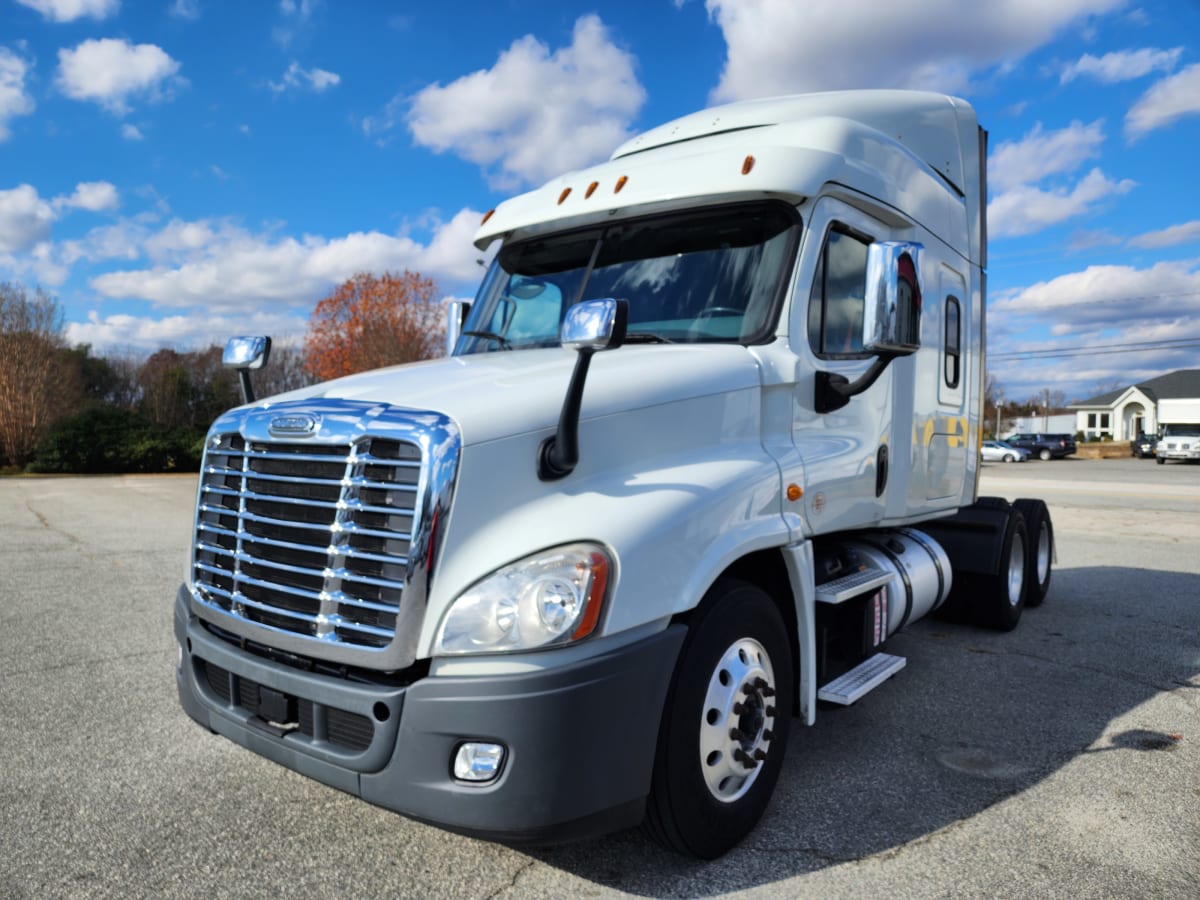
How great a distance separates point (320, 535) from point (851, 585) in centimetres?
252

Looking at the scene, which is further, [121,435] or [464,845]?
[121,435]

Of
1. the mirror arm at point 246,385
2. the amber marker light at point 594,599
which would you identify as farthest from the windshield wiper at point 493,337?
the amber marker light at point 594,599

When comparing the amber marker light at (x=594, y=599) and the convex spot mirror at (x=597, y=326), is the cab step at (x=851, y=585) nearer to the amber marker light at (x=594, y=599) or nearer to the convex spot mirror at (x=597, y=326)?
the amber marker light at (x=594, y=599)

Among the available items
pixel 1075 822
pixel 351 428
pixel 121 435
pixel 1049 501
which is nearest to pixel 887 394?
pixel 1075 822

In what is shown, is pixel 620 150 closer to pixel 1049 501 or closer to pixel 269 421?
pixel 269 421

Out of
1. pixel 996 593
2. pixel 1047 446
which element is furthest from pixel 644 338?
pixel 1047 446

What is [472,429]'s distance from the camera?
2807 mm

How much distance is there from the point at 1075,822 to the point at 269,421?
349 cm

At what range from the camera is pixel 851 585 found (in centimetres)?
421

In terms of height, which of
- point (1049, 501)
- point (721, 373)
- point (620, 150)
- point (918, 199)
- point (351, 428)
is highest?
point (620, 150)

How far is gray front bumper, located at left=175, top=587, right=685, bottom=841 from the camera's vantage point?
8.46 ft

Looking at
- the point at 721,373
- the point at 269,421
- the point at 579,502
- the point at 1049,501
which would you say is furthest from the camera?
the point at 1049,501

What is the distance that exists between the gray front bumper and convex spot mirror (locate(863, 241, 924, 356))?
1.51 m

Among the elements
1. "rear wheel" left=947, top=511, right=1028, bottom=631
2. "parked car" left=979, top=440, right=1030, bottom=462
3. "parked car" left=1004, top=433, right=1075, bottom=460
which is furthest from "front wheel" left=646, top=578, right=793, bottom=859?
"parked car" left=1004, top=433, right=1075, bottom=460
